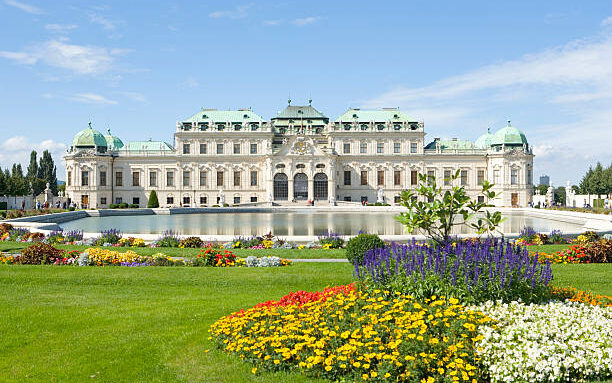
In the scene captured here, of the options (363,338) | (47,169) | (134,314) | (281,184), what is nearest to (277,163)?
(281,184)

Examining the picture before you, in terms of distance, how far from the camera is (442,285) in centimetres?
944

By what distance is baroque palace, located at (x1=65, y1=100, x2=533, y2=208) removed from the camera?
76.1 metres

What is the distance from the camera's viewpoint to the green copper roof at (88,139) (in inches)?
3029

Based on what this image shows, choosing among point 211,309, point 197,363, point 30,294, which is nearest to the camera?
point 197,363

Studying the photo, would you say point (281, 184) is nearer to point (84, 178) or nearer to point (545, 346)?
point (84, 178)

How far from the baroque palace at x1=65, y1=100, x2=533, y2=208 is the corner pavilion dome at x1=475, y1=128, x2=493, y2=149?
2048mm

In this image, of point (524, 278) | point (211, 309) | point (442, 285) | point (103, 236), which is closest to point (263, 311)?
point (211, 309)

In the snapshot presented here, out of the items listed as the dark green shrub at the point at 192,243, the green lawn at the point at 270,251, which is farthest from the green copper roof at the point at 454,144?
the dark green shrub at the point at 192,243

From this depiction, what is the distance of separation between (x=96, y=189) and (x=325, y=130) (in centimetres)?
3647

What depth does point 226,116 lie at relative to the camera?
79.5 metres

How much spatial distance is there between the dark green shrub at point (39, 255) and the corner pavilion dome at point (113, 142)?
67211mm

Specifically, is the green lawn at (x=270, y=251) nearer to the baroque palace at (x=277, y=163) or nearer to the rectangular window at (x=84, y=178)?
the baroque palace at (x=277, y=163)

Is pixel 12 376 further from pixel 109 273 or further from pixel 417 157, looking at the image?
pixel 417 157

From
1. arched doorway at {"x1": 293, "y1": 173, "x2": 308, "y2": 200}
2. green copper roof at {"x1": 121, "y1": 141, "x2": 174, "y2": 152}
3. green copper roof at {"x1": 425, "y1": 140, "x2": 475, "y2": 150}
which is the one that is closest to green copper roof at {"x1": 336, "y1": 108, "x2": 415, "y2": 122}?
green copper roof at {"x1": 425, "y1": 140, "x2": 475, "y2": 150}
